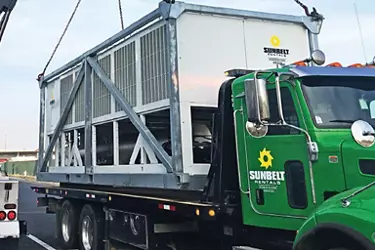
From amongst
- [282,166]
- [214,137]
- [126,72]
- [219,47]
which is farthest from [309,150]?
[126,72]

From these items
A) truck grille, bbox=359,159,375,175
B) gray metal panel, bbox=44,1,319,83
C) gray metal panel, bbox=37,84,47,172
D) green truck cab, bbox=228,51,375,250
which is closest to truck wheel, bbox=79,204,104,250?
gray metal panel, bbox=37,84,47,172

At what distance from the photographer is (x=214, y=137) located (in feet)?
15.7

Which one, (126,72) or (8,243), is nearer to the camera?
(126,72)

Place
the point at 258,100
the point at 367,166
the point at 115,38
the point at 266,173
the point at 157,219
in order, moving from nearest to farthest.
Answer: the point at 367,166 < the point at 258,100 < the point at 266,173 < the point at 157,219 < the point at 115,38

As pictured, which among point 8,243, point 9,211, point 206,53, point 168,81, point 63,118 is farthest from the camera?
point 63,118

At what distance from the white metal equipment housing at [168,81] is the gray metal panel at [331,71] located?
168 cm

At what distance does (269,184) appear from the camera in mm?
4145

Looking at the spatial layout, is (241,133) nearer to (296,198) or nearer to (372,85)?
(296,198)

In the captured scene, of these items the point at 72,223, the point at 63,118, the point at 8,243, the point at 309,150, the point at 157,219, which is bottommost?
the point at 8,243

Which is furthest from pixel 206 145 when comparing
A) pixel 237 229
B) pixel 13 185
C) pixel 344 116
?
pixel 13 185

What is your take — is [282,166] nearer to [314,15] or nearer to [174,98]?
[174,98]

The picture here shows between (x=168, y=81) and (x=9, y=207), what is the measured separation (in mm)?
3557

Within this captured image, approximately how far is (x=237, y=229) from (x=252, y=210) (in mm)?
411

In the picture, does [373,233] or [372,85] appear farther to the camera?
[372,85]
